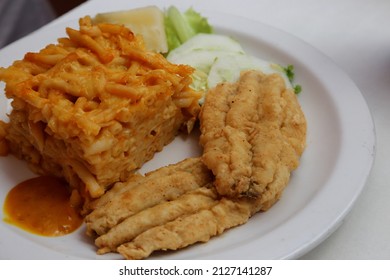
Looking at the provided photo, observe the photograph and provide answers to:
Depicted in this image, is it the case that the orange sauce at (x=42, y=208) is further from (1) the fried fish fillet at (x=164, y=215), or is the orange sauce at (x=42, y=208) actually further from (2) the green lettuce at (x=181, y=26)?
(2) the green lettuce at (x=181, y=26)

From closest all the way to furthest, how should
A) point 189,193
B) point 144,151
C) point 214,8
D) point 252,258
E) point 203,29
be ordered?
point 252,258 < point 189,193 < point 144,151 < point 203,29 < point 214,8

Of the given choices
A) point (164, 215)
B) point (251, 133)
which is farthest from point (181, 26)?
point (164, 215)

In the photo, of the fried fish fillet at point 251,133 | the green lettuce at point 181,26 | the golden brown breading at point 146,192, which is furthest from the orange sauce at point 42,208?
the green lettuce at point 181,26

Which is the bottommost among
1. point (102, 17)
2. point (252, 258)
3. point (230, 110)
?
point (252, 258)

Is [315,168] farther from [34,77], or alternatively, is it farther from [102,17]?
[102,17]

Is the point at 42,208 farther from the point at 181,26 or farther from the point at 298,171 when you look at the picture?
the point at 181,26

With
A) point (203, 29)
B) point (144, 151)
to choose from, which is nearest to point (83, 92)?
point (144, 151)
